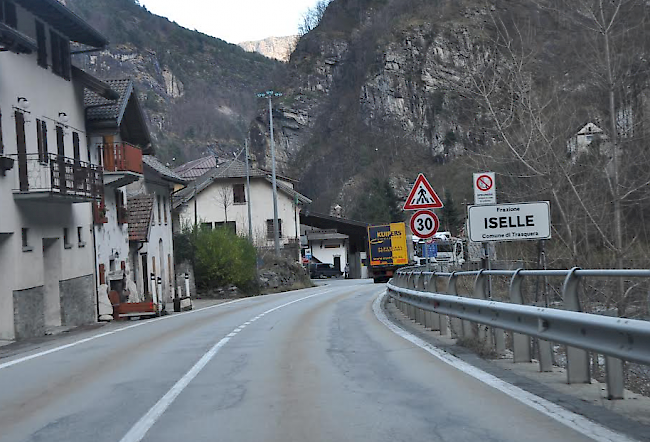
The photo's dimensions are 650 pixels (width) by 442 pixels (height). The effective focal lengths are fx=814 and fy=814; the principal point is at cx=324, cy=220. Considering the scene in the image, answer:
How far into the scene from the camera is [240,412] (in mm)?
7742

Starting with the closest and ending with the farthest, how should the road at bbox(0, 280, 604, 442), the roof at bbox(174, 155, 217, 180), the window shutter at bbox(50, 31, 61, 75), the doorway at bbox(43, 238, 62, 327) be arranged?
1. the road at bbox(0, 280, 604, 442)
2. the doorway at bbox(43, 238, 62, 327)
3. the window shutter at bbox(50, 31, 61, 75)
4. the roof at bbox(174, 155, 217, 180)

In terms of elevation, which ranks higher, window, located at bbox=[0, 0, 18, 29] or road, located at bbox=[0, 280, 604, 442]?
window, located at bbox=[0, 0, 18, 29]

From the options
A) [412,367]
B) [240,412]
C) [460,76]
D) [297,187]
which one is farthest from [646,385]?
[297,187]

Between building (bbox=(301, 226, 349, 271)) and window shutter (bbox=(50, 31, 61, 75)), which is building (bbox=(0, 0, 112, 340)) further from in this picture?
building (bbox=(301, 226, 349, 271))

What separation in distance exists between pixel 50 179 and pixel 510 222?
14.2 meters

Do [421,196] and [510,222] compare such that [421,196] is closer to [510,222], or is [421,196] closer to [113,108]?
[510,222]

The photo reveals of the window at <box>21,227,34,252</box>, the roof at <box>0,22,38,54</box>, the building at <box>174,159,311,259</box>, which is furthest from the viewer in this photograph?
the building at <box>174,159,311,259</box>

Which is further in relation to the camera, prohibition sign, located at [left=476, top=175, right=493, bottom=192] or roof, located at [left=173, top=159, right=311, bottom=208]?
roof, located at [left=173, top=159, right=311, bottom=208]

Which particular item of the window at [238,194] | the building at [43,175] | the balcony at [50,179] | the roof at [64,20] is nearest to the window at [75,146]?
the building at [43,175]

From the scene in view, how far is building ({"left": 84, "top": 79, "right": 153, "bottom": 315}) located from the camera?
99.1 ft

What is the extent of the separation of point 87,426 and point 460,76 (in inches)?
665

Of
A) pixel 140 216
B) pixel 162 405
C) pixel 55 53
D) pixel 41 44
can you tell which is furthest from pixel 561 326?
pixel 140 216

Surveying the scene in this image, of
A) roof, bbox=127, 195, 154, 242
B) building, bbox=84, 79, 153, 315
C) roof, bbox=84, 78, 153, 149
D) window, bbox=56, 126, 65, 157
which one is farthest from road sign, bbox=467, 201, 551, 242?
roof, bbox=127, 195, 154, 242

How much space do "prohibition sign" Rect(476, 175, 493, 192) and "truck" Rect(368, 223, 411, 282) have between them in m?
46.3
